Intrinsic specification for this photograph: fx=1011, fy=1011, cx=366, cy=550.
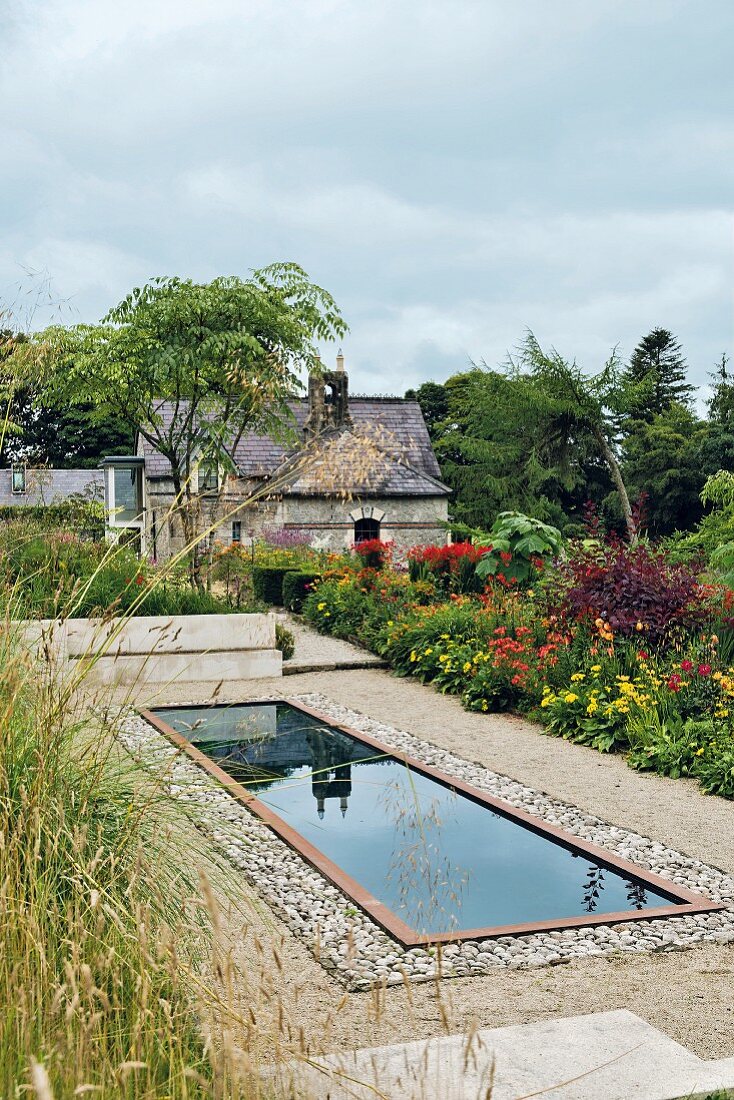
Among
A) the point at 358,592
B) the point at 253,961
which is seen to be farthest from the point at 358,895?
the point at 358,592

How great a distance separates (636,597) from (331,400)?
1833cm

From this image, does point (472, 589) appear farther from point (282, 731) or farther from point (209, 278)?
point (209, 278)

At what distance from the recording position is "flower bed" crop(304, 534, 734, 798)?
6453 millimetres

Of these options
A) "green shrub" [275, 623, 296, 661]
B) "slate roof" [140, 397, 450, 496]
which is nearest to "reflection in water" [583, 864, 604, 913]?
"green shrub" [275, 623, 296, 661]

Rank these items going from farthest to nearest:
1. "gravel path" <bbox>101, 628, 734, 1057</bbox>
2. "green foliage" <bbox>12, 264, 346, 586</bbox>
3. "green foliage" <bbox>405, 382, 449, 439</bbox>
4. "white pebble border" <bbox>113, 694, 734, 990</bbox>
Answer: "green foliage" <bbox>405, 382, 449, 439</bbox>, "green foliage" <bbox>12, 264, 346, 586</bbox>, "white pebble border" <bbox>113, 694, 734, 990</bbox>, "gravel path" <bbox>101, 628, 734, 1057</bbox>

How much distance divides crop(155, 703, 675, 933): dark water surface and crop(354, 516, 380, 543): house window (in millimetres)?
17056

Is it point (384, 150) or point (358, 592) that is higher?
point (384, 150)

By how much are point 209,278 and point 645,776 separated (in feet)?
33.6

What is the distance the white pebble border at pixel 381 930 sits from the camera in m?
3.33

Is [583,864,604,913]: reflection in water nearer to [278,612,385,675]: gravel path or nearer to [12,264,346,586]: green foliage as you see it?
[278,612,385,675]: gravel path

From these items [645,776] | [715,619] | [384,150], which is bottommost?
[645,776]

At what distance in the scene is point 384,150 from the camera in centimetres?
738

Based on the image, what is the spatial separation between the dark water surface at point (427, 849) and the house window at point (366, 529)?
17.1m

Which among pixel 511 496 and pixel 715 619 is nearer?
pixel 715 619
